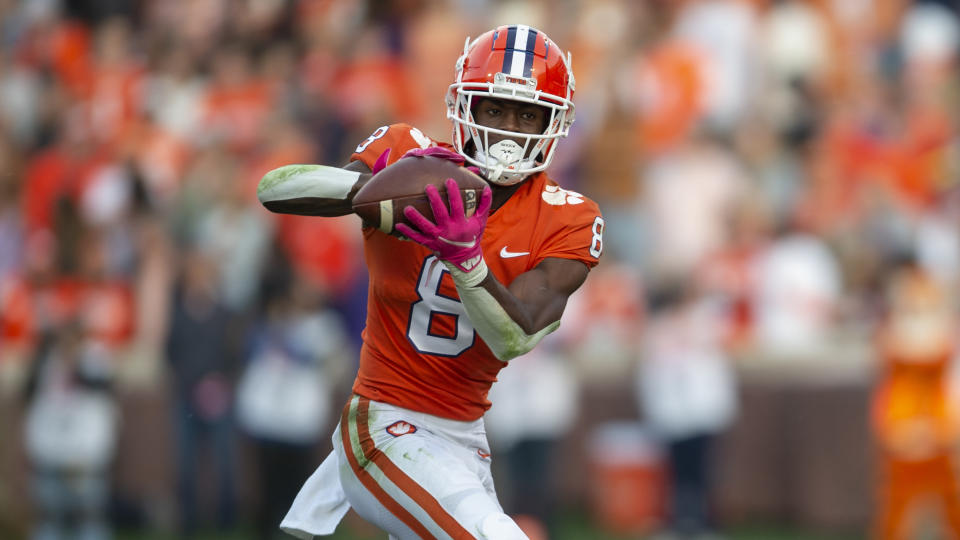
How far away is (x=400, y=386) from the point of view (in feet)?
13.2

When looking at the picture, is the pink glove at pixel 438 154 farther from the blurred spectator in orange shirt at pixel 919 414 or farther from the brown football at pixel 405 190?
the blurred spectator in orange shirt at pixel 919 414

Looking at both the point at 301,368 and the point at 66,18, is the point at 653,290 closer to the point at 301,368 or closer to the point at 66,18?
the point at 301,368

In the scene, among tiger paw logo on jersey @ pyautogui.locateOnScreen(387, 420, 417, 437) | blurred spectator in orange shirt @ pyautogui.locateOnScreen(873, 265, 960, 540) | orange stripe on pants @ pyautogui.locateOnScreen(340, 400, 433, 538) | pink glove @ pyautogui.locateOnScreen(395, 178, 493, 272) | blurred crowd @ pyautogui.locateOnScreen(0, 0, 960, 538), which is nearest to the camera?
pink glove @ pyautogui.locateOnScreen(395, 178, 493, 272)

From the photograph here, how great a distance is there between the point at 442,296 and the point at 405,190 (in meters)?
0.47

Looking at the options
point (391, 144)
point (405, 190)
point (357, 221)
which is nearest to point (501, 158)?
point (391, 144)

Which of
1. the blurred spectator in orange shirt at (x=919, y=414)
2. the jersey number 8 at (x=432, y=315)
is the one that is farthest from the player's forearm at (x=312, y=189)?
the blurred spectator in orange shirt at (x=919, y=414)

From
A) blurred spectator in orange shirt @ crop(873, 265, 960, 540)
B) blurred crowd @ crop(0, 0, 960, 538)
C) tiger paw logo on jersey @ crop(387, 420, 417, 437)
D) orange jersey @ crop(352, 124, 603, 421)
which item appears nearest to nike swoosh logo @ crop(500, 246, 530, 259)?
orange jersey @ crop(352, 124, 603, 421)

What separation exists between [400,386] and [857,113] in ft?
23.5

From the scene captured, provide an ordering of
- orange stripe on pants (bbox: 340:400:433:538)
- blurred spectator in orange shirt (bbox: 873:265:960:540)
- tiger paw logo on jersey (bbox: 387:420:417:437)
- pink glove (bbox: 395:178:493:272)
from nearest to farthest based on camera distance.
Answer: pink glove (bbox: 395:178:493:272) < orange stripe on pants (bbox: 340:400:433:538) < tiger paw logo on jersey (bbox: 387:420:417:437) < blurred spectator in orange shirt (bbox: 873:265:960:540)

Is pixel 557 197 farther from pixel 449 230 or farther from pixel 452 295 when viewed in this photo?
pixel 449 230

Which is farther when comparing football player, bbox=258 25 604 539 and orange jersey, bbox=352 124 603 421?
orange jersey, bbox=352 124 603 421

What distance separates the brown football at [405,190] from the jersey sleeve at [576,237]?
398mm

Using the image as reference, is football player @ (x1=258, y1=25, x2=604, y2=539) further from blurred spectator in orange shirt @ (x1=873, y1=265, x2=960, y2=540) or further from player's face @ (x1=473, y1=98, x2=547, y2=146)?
blurred spectator in orange shirt @ (x1=873, y1=265, x2=960, y2=540)

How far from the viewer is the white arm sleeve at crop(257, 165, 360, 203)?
12.6ft
